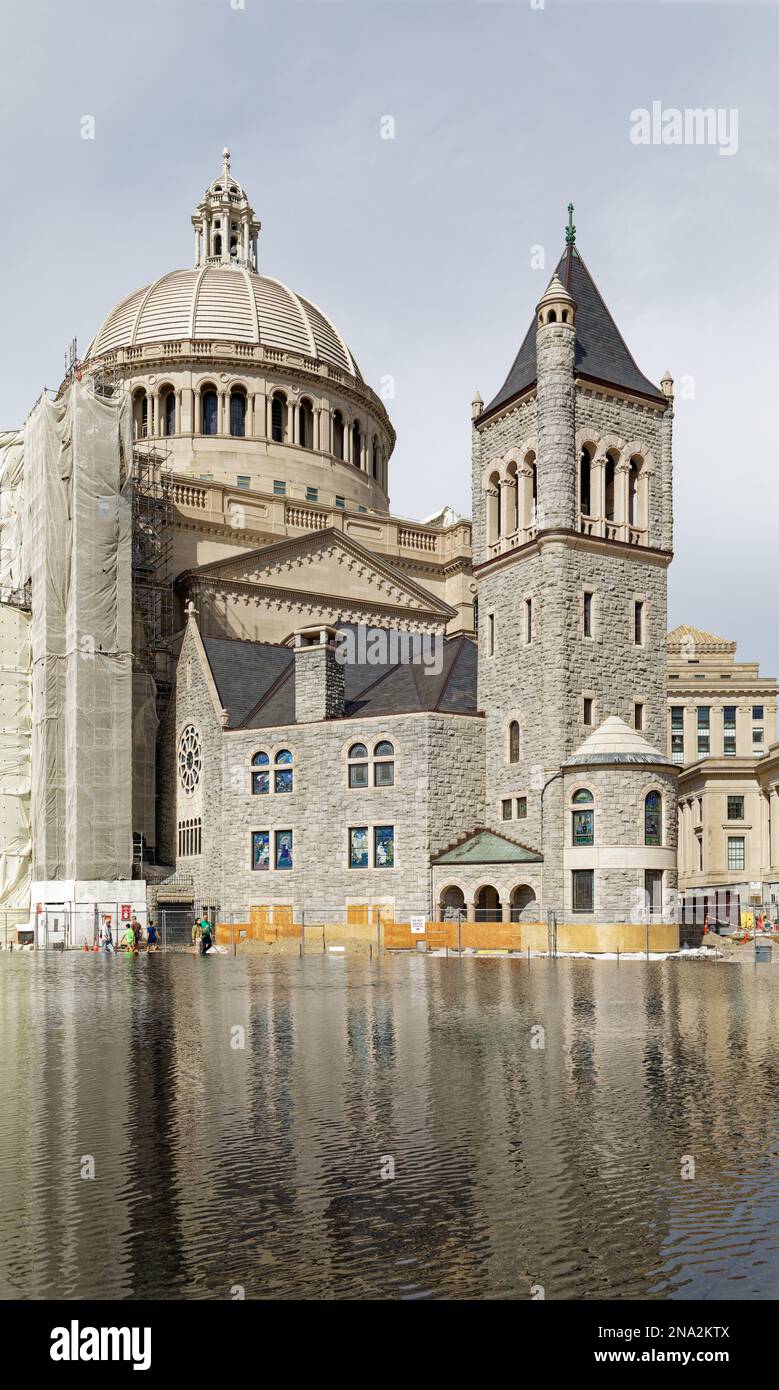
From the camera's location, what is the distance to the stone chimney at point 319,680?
5094cm

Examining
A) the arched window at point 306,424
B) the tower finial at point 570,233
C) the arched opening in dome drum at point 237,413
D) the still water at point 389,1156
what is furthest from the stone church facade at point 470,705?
the still water at point 389,1156

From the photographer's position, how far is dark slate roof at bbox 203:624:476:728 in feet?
168

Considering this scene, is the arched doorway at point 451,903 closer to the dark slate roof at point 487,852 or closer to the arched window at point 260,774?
Result: the dark slate roof at point 487,852

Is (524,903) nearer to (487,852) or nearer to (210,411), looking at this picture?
(487,852)

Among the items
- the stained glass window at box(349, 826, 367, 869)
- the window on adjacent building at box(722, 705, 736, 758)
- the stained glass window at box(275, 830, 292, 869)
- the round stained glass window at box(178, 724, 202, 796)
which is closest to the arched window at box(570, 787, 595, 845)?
the stained glass window at box(349, 826, 367, 869)

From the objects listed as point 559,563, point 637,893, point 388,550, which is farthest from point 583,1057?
point 388,550

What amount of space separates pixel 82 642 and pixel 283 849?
1287cm

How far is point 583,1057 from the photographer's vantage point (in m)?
14.7

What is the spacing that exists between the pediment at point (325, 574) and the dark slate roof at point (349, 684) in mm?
4767

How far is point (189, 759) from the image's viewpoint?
5678 centimetres

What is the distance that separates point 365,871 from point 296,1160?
132ft

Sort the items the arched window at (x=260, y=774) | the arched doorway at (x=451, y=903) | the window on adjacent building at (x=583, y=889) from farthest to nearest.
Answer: the arched window at (x=260, y=774)
the arched doorway at (x=451, y=903)
the window on adjacent building at (x=583, y=889)

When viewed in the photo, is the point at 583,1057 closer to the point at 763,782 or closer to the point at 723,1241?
the point at 723,1241

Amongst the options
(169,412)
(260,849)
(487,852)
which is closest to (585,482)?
(487,852)
